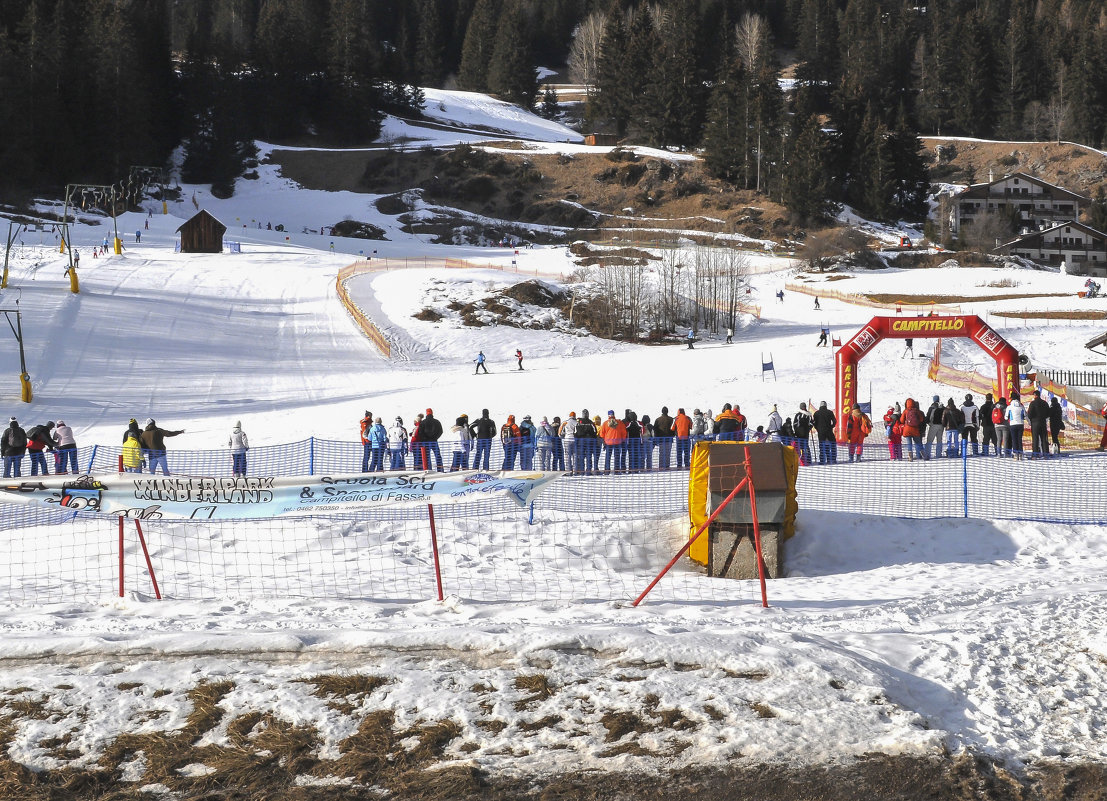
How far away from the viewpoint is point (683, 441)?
57.0 ft

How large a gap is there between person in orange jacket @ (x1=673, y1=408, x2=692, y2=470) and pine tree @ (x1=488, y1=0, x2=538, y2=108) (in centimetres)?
10293

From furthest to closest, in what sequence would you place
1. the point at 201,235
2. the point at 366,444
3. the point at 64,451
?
the point at 201,235 < the point at 366,444 < the point at 64,451

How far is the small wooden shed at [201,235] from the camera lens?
2313 inches

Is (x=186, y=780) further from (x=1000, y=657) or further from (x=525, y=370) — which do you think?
(x=525, y=370)

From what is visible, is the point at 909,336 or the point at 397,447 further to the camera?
the point at 909,336

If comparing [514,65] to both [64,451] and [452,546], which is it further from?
[452,546]

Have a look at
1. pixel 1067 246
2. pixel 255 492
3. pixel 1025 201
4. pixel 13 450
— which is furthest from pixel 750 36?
pixel 255 492

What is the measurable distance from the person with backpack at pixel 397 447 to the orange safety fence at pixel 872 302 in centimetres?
2821

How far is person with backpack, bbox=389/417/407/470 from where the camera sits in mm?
16906

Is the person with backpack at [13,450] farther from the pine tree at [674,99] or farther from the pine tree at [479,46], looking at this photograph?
the pine tree at [479,46]

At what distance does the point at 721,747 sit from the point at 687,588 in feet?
16.2

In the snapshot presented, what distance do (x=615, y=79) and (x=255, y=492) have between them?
316 feet

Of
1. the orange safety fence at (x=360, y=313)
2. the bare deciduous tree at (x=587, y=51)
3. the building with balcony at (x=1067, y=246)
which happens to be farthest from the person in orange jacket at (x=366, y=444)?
the bare deciduous tree at (x=587, y=51)

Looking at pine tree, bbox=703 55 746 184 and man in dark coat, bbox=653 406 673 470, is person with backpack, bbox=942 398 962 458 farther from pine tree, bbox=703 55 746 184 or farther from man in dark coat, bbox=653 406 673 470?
pine tree, bbox=703 55 746 184
